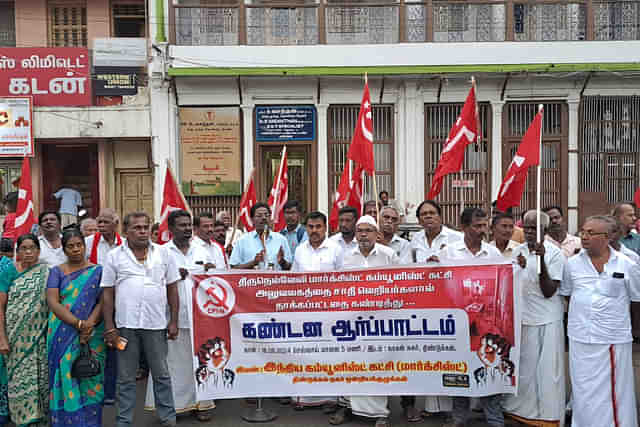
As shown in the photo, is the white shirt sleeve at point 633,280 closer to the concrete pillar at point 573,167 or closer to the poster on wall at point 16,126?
the concrete pillar at point 573,167

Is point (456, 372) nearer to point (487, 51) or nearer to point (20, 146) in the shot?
point (487, 51)

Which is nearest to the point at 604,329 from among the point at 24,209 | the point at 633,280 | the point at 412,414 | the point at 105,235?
the point at 633,280

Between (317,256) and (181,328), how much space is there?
1385 mm

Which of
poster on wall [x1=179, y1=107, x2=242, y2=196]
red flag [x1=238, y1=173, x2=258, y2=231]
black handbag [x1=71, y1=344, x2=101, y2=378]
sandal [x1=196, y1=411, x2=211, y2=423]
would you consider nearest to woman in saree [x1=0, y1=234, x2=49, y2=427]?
black handbag [x1=71, y1=344, x2=101, y2=378]

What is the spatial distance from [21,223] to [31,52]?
29.8 feet

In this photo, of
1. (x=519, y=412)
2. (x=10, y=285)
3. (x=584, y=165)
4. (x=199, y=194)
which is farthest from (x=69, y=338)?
(x=584, y=165)

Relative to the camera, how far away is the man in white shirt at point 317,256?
205 inches

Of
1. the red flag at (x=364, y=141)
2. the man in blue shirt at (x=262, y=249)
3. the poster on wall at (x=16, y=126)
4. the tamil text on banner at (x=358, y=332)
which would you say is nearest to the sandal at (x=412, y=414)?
the tamil text on banner at (x=358, y=332)

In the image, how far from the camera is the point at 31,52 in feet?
42.9

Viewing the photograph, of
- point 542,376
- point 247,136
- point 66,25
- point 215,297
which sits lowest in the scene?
point 542,376

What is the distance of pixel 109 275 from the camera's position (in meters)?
4.57

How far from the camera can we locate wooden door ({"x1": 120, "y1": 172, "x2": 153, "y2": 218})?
14.3 m

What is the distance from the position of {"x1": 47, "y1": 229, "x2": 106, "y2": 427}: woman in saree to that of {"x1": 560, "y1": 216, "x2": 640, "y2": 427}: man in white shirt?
3736 millimetres

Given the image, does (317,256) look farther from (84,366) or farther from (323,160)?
(323,160)
